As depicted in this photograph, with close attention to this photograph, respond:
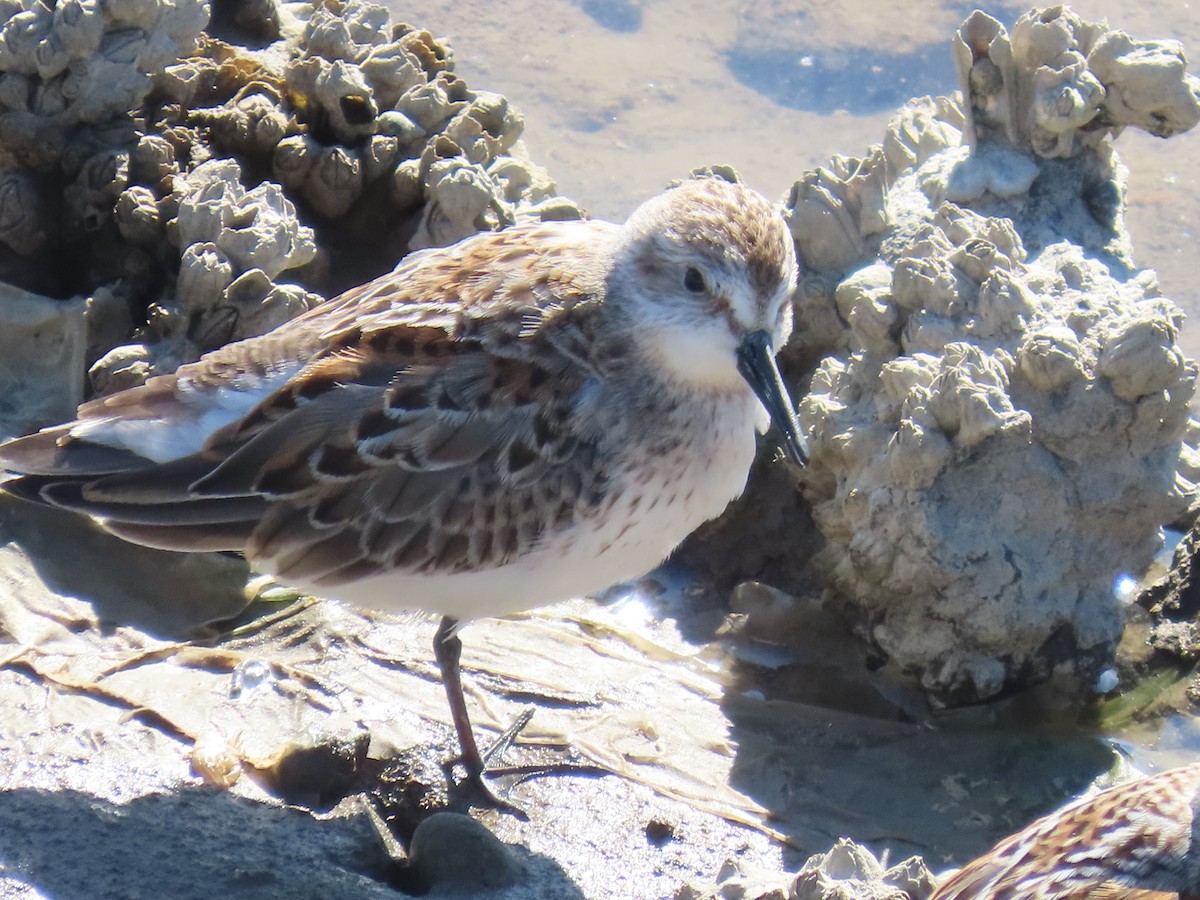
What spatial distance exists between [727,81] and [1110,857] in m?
6.54

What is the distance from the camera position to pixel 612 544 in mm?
4215

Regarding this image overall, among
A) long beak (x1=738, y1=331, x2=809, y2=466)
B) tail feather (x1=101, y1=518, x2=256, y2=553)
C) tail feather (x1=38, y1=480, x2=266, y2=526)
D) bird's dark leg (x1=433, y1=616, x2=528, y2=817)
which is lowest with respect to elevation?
bird's dark leg (x1=433, y1=616, x2=528, y2=817)

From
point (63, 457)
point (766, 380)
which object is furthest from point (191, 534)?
point (766, 380)

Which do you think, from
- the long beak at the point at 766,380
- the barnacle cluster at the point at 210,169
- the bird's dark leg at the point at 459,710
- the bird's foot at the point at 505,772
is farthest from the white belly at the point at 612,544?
the barnacle cluster at the point at 210,169

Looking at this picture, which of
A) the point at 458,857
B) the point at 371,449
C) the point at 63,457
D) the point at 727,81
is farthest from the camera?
the point at 727,81

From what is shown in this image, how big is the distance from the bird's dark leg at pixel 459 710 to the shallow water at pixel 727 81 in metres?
4.04

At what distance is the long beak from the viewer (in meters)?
4.00

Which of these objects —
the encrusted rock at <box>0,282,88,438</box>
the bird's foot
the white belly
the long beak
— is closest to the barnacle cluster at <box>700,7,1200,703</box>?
the white belly

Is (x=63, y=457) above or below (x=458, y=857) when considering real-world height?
above

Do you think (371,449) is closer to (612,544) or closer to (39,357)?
(612,544)

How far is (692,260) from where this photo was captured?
159 inches

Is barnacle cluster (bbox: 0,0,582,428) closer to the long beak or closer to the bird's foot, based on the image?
the bird's foot

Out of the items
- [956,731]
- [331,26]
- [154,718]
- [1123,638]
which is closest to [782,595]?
[956,731]

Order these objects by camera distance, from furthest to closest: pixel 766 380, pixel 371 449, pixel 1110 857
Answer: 1. pixel 371 449
2. pixel 766 380
3. pixel 1110 857
